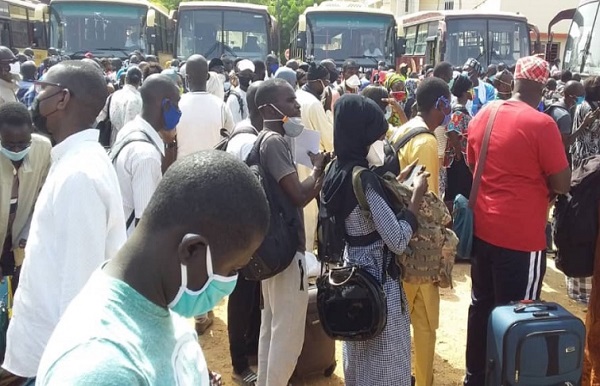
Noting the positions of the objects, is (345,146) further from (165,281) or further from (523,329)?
(165,281)

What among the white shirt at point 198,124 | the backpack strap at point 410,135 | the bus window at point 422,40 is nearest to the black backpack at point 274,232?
the backpack strap at point 410,135

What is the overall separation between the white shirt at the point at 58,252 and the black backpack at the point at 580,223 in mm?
2397

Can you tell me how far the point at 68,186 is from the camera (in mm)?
1962

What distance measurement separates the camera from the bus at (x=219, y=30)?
42.8ft

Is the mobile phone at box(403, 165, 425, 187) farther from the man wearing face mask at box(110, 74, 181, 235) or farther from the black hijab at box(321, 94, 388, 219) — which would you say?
the man wearing face mask at box(110, 74, 181, 235)

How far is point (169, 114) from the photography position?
335cm

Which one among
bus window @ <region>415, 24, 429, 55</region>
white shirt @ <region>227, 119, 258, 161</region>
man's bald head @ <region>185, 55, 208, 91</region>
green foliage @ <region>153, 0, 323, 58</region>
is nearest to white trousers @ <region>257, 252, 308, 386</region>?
white shirt @ <region>227, 119, 258, 161</region>

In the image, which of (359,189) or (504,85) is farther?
(504,85)

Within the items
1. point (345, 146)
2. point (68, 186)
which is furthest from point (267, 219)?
point (345, 146)

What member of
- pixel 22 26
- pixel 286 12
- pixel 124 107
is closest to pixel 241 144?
pixel 124 107

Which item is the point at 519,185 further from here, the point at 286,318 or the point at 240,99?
the point at 240,99

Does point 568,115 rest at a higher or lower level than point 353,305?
higher

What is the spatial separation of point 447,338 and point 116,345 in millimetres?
3845

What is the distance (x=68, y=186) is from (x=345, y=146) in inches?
52.2
